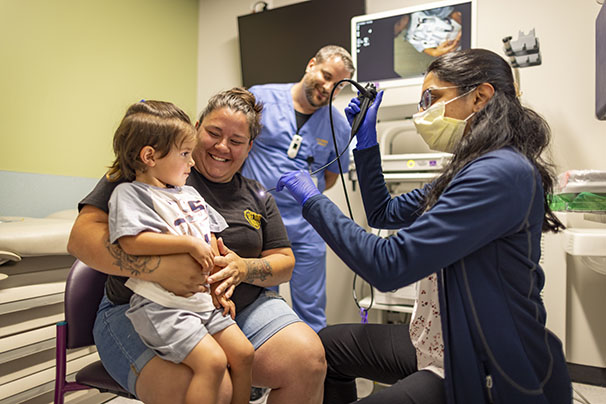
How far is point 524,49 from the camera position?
187cm

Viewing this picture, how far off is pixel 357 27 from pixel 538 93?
1.12 metres

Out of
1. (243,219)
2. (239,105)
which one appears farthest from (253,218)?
(239,105)

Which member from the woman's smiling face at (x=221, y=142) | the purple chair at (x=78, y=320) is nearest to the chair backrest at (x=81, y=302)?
the purple chair at (x=78, y=320)

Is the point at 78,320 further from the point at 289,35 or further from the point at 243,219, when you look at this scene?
the point at 289,35

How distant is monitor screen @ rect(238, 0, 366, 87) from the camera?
285 centimetres

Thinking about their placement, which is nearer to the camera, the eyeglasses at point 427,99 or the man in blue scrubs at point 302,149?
the eyeglasses at point 427,99

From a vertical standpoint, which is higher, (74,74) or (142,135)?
(74,74)

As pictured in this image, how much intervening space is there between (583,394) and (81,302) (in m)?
2.25

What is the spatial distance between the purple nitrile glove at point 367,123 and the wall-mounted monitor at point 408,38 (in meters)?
1.14

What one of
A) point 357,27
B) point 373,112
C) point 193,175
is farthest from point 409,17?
point 193,175

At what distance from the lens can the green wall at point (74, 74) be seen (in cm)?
211

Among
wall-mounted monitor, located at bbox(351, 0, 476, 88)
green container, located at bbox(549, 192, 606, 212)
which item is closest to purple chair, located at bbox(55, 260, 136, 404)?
green container, located at bbox(549, 192, 606, 212)

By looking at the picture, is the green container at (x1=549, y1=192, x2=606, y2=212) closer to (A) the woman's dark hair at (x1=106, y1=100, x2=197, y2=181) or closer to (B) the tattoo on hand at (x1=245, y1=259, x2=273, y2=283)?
(B) the tattoo on hand at (x1=245, y1=259, x2=273, y2=283)

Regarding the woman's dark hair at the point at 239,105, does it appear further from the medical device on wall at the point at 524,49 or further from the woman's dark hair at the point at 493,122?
the medical device on wall at the point at 524,49
